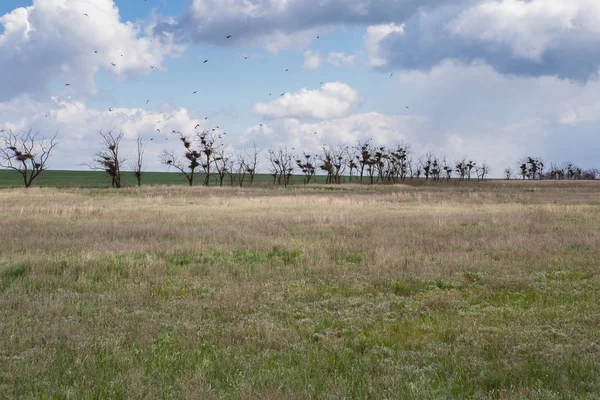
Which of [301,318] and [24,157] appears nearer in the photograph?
[301,318]

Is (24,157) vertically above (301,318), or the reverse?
(24,157)

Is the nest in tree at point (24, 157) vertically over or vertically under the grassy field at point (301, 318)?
over

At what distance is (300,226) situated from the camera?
2278 cm

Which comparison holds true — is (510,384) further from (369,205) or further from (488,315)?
(369,205)

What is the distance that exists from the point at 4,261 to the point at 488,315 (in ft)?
40.3

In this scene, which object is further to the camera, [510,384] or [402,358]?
[402,358]

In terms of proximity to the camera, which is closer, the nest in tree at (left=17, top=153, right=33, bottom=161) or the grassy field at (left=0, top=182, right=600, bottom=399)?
the grassy field at (left=0, top=182, right=600, bottom=399)

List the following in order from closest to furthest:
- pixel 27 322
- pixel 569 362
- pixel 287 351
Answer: pixel 569 362
pixel 287 351
pixel 27 322

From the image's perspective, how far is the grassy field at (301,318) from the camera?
5770 mm

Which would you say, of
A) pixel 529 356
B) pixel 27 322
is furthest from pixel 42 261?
pixel 529 356

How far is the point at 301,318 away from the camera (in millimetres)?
8750

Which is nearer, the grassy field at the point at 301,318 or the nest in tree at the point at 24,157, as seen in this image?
the grassy field at the point at 301,318

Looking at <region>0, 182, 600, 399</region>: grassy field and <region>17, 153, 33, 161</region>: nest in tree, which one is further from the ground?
<region>17, 153, 33, 161</region>: nest in tree

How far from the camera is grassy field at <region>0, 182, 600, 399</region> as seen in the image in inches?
227
